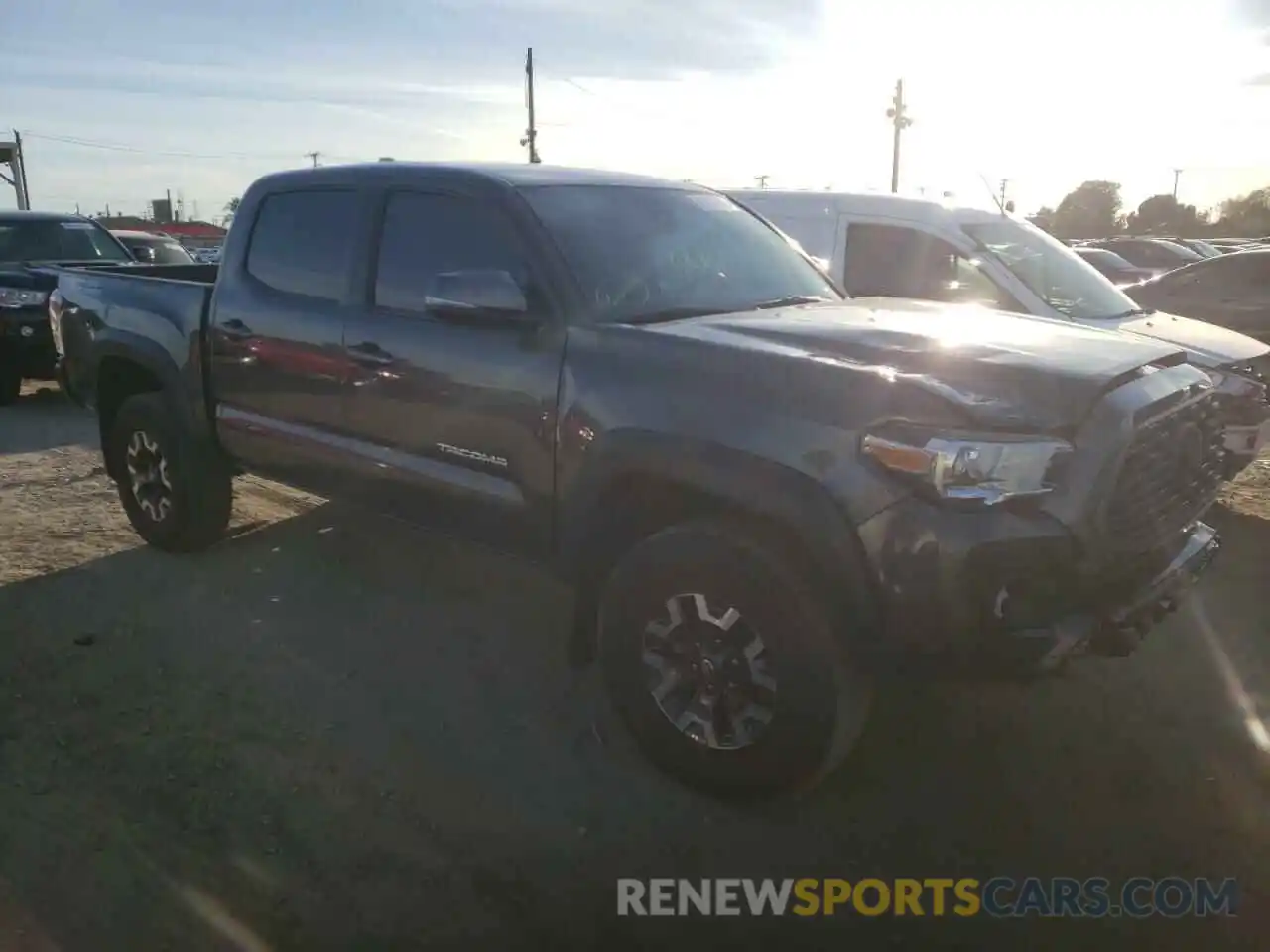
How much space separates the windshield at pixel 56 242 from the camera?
10828 millimetres

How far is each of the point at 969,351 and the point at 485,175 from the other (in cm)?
194

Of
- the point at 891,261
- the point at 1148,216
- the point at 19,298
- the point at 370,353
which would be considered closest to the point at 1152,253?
the point at 891,261

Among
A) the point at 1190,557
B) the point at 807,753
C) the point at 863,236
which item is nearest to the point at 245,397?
the point at 807,753

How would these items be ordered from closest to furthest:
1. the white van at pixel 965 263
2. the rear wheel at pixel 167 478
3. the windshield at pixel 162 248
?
the rear wheel at pixel 167 478 → the white van at pixel 965 263 → the windshield at pixel 162 248

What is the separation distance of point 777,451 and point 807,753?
878 millimetres

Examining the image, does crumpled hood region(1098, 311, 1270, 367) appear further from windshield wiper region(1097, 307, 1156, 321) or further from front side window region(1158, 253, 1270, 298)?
front side window region(1158, 253, 1270, 298)

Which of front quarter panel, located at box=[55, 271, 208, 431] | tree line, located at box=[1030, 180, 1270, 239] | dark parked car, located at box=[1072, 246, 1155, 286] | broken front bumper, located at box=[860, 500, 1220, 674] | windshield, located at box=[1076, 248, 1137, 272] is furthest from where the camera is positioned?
tree line, located at box=[1030, 180, 1270, 239]

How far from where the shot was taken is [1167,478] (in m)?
3.24

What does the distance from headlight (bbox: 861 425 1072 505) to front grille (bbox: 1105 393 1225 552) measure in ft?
0.80

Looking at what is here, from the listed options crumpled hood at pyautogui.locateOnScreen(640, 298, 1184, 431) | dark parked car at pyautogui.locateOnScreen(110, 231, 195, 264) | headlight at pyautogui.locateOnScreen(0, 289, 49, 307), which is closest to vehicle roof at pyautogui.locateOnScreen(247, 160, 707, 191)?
crumpled hood at pyautogui.locateOnScreen(640, 298, 1184, 431)

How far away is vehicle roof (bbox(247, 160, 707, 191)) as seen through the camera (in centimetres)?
413

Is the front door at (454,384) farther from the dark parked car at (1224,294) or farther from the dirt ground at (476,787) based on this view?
the dark parked car at (1224,294)

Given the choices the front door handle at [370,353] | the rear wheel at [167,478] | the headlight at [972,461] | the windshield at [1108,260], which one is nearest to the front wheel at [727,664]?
the headlight at [972,461]

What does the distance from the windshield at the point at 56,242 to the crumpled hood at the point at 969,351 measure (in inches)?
379
